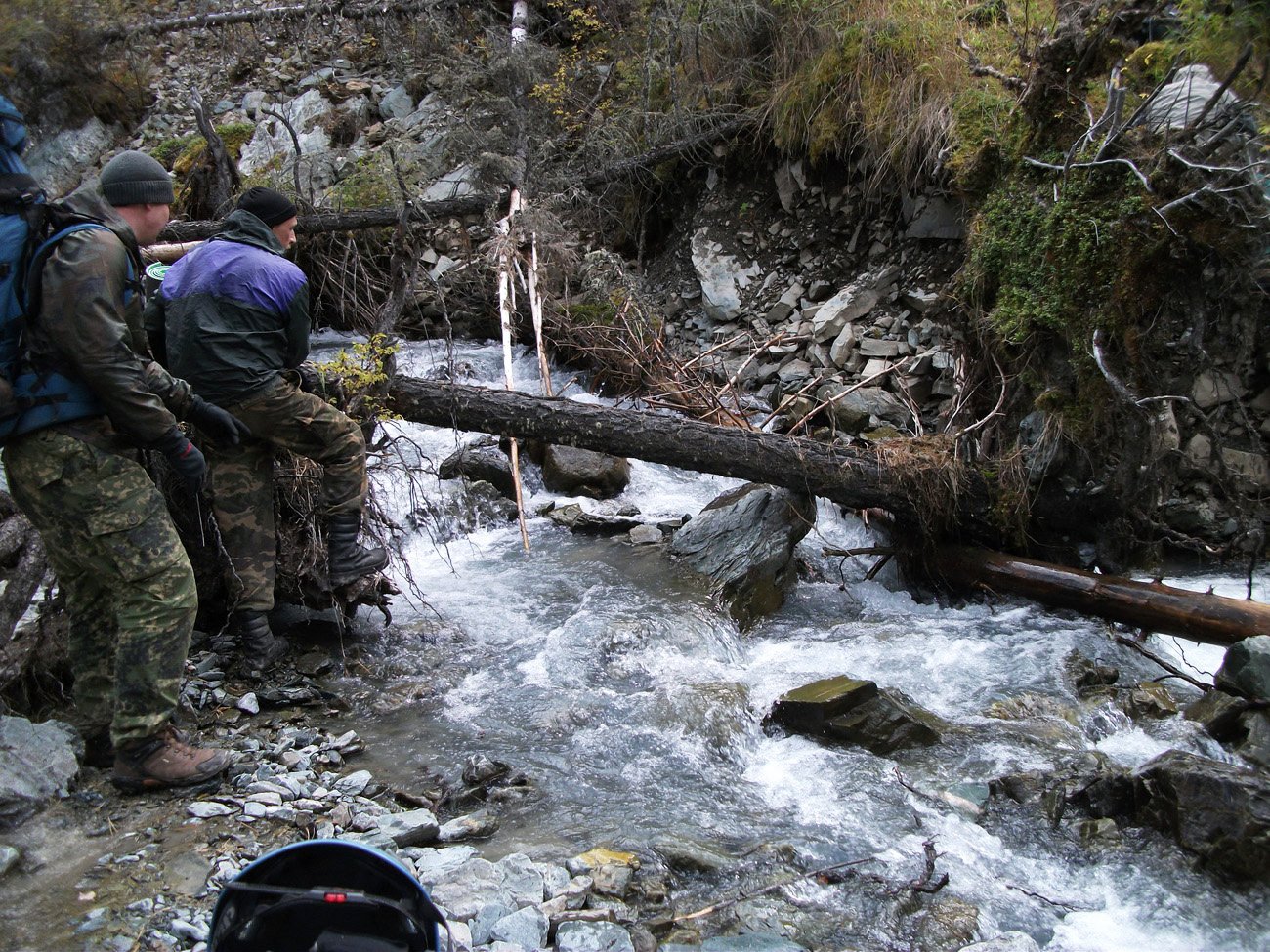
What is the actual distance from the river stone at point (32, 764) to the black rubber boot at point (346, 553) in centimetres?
156

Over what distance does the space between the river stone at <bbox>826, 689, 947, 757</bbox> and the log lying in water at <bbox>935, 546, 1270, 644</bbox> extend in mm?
1817

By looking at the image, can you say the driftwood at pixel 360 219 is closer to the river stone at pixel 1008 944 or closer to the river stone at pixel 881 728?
the river stone at pixel 881 728

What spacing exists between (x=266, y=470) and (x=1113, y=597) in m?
5.12

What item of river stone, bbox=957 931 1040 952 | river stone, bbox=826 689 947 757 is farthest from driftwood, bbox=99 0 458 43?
river stone, bbox=957 931 1040 952

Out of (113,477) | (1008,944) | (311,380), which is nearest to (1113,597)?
(1008,944)

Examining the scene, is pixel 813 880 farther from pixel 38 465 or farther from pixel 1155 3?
pixel 1155 3

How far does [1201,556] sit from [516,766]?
5.07 metres

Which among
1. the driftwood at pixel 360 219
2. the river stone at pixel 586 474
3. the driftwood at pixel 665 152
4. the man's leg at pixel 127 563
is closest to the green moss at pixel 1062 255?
the river stone at pixel 586 474

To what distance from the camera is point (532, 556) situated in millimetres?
7176

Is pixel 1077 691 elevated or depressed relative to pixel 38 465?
depressed

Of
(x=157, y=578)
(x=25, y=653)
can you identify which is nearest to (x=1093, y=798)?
(x=157, y=578)

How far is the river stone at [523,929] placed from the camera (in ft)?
9.84

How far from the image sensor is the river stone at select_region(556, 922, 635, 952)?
3.01 metres

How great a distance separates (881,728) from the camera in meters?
4.67
